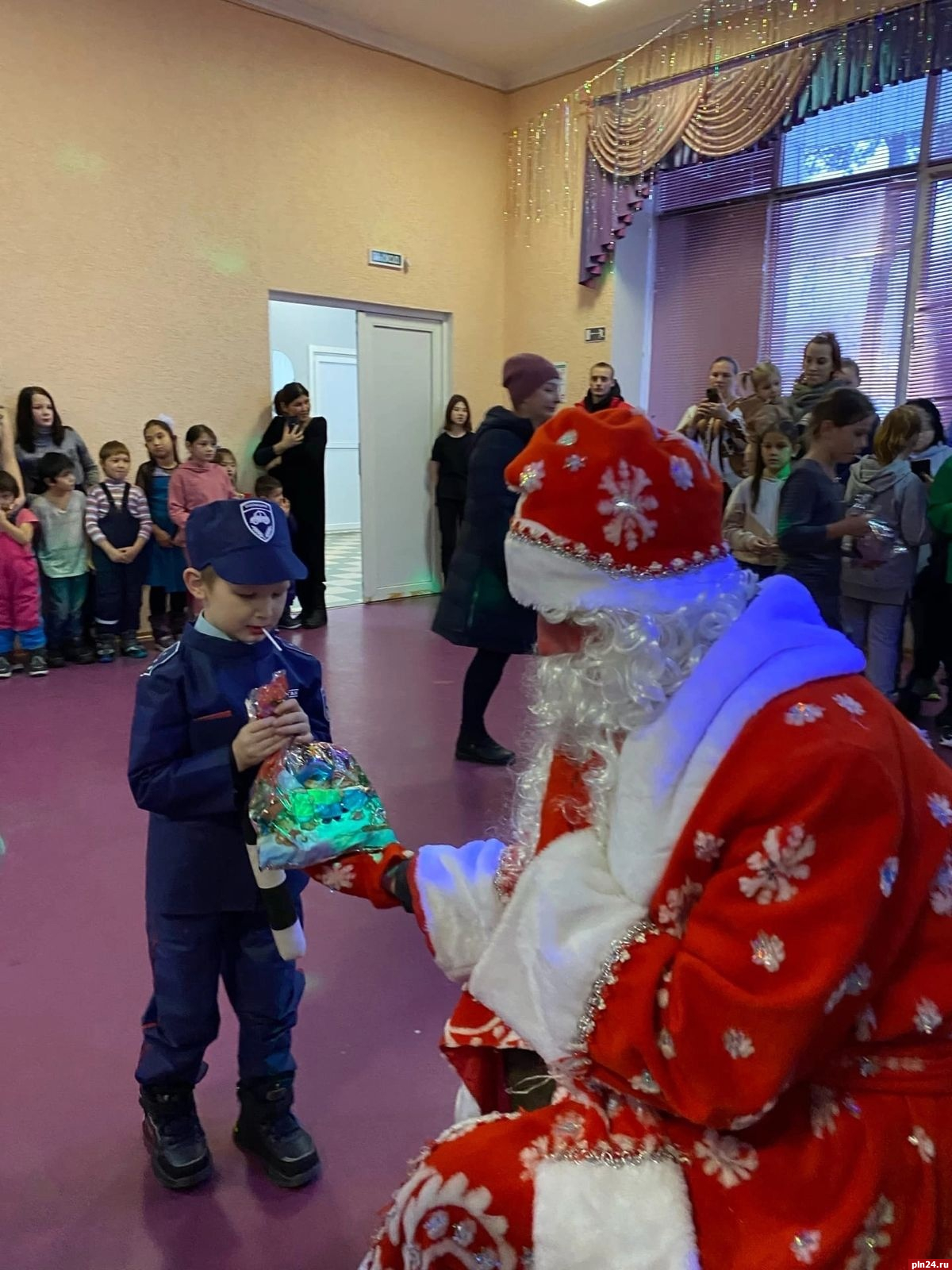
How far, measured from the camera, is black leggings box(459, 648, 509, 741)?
3514 millimetres

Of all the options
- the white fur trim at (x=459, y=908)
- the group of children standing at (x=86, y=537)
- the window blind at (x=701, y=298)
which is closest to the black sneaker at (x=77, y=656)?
the group of children standing at (x=86, y=537)

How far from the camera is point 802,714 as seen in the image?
0.92m

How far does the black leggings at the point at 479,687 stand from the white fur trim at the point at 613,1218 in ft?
8.33

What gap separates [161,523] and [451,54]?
4178 mm

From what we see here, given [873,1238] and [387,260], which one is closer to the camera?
Answer: [873,1238]

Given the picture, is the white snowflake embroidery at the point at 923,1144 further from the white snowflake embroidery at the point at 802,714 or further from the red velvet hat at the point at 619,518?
the red velvet hat at the point at 619,518

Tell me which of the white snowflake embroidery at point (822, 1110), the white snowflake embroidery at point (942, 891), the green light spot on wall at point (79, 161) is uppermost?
the green light spot on wall at point (79, 161)

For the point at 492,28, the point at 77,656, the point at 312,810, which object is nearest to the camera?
the point at 312,810

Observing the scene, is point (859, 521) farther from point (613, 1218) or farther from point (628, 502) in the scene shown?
point (613, 1218)

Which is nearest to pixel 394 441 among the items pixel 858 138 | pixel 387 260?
pixel 387 260

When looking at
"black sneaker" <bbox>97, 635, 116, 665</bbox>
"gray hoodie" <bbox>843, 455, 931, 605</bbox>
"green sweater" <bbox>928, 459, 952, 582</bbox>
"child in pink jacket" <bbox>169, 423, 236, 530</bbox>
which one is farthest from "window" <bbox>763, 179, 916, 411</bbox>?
"black sneaker" <bbox>97, 635, 116, 665</bbox>

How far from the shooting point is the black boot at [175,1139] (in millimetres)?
1592

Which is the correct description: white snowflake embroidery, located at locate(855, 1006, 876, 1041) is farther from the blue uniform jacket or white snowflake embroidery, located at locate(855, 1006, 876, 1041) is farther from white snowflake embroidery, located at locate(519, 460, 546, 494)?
the blue uniform jacket

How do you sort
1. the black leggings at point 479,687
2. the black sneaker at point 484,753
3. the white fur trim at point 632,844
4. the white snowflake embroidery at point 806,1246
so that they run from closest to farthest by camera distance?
1. the white snowflake embroidery at point 806,1246
2. the white fur trim at point 632,844
3. the black leggings at point 479,687
4. the black sneaker at point 484,753
